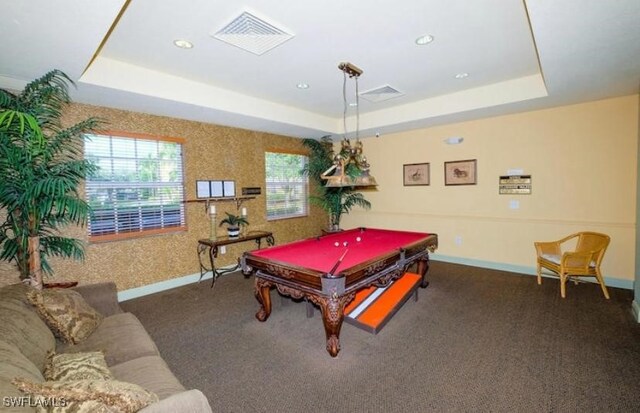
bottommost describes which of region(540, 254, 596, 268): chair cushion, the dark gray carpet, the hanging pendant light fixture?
the dark gray carpet

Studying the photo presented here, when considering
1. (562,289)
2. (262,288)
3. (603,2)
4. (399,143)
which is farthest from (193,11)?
(562,289)

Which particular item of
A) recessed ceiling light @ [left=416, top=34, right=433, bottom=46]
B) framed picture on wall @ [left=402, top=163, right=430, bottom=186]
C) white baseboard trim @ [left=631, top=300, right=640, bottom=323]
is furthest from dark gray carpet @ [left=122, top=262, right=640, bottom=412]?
recessed ceiling light @ [left=416, top=34, right=433, bottom=46]

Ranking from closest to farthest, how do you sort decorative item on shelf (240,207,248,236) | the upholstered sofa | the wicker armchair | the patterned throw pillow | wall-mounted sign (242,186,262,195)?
the upholstered sofa → the patterned throw pillow → the wicker armchair → decorative item on shelf (240,207,248,236) → wall-mounted sign (242,186,262,195)

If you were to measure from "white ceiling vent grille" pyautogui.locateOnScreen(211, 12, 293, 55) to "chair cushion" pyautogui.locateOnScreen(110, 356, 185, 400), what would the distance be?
257 cm

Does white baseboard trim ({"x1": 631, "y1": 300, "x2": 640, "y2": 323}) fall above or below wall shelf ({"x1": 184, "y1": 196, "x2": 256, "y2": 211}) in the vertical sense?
below

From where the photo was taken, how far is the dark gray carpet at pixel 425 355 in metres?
1.98

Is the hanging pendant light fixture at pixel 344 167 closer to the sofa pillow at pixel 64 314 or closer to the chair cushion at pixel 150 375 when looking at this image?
the chair cushion at pixel 150 375

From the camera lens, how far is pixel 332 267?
8.41 feet

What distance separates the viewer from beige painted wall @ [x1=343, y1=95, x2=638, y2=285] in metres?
3.91

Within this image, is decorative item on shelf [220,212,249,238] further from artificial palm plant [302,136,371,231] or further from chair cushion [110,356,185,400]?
chair cushion [110,356,185,400]

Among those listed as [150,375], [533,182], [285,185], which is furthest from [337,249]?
[533,182]

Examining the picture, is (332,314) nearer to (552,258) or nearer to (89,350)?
(89,350)

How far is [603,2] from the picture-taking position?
1843mm

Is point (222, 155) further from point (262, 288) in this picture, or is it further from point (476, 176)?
point (476, 176)
